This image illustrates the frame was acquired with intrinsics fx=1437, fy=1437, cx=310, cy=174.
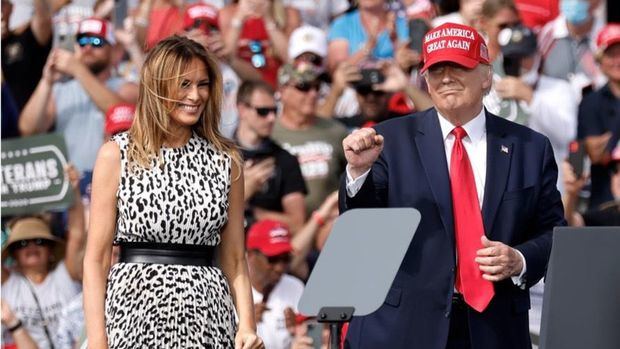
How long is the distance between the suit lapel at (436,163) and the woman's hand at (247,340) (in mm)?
775

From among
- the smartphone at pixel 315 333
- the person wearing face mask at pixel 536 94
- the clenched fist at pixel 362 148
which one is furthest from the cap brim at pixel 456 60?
the person wearing face mask at pixel 536 94

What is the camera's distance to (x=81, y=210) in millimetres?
9781

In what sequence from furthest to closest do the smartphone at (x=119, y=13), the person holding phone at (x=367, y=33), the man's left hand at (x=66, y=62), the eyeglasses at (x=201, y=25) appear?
1. the smartphone at (x=119, y=13)
2. the person holding phone at (x=367, y=33)
3. the man's left hand at (x=66, y=62)
4. the eyeglasses at (x=201, y=25)

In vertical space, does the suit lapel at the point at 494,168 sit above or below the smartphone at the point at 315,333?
above

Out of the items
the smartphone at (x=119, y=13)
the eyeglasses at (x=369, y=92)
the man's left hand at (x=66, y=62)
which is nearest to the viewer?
the eyeglasses at (x=369, y=92)

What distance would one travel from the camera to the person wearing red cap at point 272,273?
8688 millimetres

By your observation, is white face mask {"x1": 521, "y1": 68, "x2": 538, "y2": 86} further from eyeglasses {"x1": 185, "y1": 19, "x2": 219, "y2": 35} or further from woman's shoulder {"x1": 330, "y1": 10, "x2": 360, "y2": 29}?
eyeglasses {"x1": 185, "y1": 19, "x2": 219, "y2": 35}

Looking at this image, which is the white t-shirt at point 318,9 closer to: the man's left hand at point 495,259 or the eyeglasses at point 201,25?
the eyeglasses at point 201,25

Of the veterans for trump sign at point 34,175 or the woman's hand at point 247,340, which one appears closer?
the woman's hand at point 247,340

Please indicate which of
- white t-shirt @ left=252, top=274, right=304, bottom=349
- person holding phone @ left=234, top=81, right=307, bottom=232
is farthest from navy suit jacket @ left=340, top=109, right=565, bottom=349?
person holding phone @ left=234, top=81, right=307, bottom=232

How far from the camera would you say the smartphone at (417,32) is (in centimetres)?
1005

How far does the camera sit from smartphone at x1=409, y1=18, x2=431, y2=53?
10.0 metres

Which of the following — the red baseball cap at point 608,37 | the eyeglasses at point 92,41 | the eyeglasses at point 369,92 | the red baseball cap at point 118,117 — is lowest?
the red baseball cap at point 118,117

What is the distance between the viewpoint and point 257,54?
1068 cm
